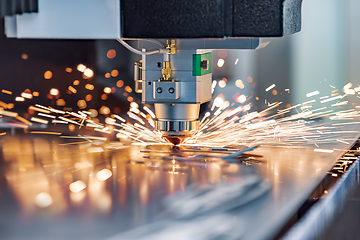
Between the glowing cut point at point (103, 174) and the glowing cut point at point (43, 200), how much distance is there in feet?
0.40

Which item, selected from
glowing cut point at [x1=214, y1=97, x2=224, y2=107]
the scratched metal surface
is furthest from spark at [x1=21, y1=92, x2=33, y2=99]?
glowing cut point at [x1=214, y1=97, x2=224, y2=107]

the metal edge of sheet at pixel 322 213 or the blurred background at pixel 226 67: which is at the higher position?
the blurred background at pixel 226 67

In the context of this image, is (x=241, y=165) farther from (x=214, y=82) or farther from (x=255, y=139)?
(x=214, y=82)

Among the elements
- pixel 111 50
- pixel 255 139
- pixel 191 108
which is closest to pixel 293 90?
pixel 255 139

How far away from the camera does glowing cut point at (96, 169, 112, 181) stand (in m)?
0.88

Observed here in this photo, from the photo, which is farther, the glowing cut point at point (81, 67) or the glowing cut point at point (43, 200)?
the glowing cut point at point (81, 67)

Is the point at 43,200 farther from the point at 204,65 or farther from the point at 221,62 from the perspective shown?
the point at 221,62

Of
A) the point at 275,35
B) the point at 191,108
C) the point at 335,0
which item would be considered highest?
the point at 335,0

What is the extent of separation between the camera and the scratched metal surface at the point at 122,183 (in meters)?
0.63

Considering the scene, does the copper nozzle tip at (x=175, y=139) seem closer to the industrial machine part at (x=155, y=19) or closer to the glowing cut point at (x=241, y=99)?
the industrial machine part at (x=155, y=19)

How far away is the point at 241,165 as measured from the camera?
973mm

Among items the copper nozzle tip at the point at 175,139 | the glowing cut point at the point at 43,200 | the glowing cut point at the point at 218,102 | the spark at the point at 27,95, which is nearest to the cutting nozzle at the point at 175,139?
the copper nozzle tip at the point at 175,139

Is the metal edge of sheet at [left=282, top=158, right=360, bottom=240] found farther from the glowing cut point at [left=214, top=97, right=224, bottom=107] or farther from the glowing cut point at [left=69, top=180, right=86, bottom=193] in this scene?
the glowing cut point at [left=214, top=97, right=224, bottom=107]

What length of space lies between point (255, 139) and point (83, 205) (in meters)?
0.64
